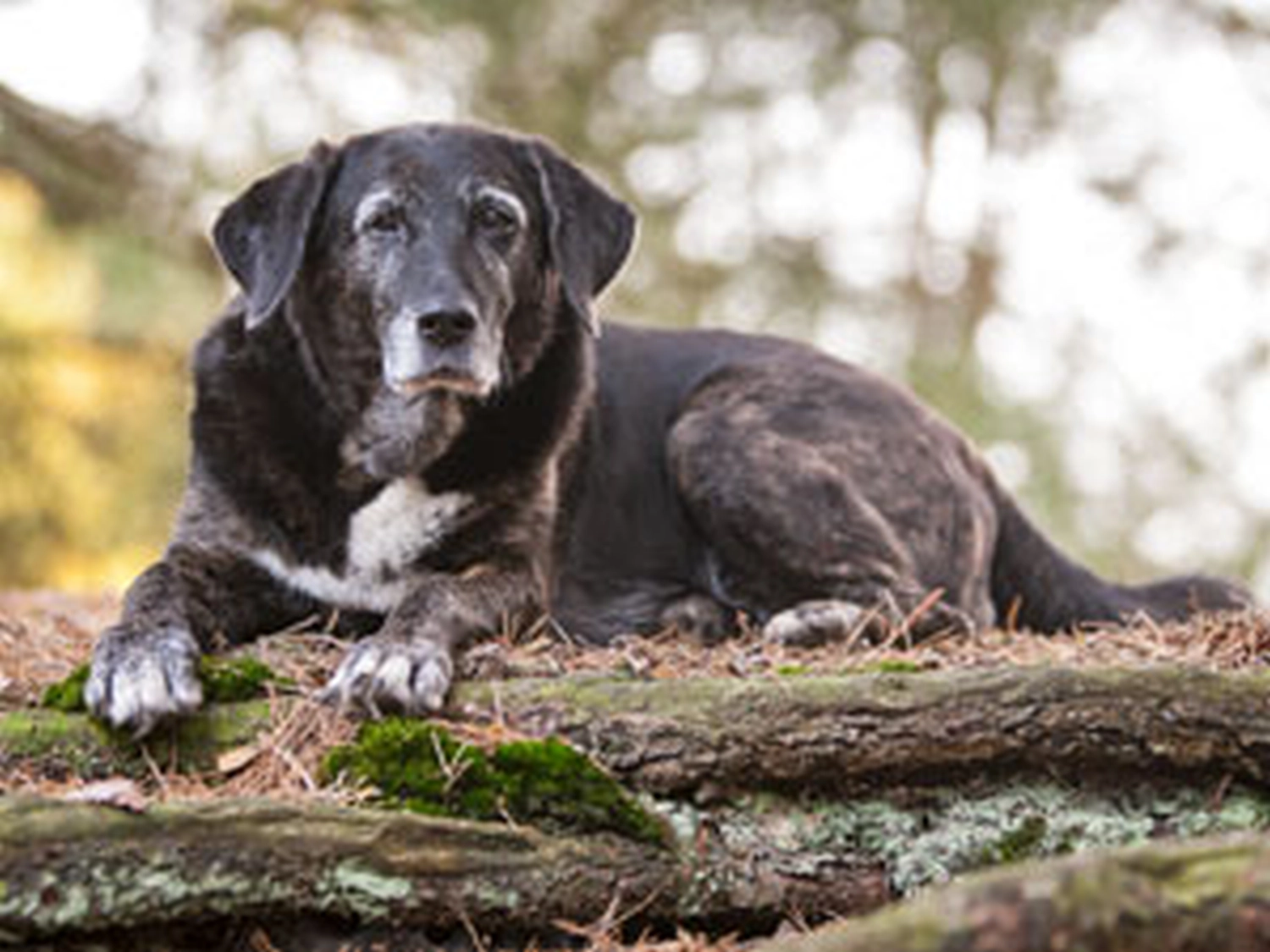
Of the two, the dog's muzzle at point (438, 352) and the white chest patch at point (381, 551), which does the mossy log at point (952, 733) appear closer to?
the dog's muzzle at point (438, 352)

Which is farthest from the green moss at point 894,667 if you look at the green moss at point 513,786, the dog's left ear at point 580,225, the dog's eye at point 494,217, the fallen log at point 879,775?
the dog's eye at point 494,217

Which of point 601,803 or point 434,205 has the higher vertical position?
point 434,205

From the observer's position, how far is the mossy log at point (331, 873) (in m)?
2.59

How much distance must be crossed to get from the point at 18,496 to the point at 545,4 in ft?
16.3

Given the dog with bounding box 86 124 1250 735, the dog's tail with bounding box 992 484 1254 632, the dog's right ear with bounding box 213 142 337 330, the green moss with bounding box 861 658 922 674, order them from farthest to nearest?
the dog's tail with bounding box 992 484 1254 632 < the dog's right ear with bounding box 213 142 337 330 < the dog with bounding box 86 124 1250 735 < the green moss with bounding box 861 658 922 674

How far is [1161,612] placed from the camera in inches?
216

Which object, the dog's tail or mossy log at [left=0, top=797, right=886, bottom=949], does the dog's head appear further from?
the dog's tail

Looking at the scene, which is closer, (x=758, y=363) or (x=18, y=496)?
(x=758, y=363)

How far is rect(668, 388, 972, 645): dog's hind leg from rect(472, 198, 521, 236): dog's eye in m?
1.10

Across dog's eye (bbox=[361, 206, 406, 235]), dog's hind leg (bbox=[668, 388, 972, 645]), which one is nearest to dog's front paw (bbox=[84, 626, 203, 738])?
dog's eye (bbox=[361, 206, 406, 235])

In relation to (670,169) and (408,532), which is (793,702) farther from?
(670,169)

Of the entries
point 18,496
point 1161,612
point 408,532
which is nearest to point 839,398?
point 1161,612

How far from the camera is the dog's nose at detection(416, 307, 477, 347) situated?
4254mm

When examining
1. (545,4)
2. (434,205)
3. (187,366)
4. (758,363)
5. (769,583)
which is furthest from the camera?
(545,4)
